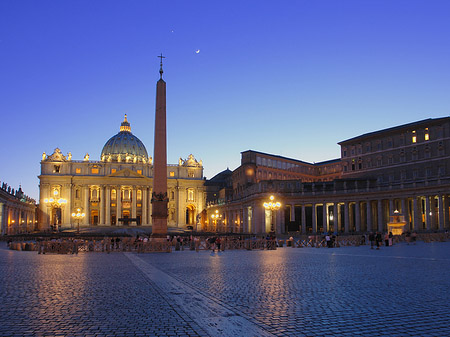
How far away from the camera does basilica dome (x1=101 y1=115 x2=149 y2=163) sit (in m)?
138

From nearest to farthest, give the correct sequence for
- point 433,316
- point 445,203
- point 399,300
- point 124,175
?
point 433,316 → point 399,300 → point 445,203 → point 124,175

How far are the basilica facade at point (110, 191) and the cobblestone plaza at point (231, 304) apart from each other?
9786cm

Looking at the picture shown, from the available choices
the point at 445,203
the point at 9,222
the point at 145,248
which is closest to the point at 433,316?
the point at 145,248

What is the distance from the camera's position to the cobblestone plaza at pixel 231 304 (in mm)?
7715

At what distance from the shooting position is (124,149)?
140875mm

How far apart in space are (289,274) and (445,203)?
168ft

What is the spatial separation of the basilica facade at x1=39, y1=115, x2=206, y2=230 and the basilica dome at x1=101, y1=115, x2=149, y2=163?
34.9ft

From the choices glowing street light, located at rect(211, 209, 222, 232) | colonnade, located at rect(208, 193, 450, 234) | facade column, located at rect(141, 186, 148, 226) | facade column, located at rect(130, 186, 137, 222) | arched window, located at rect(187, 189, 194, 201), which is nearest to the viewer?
colonnade, located at rect(208, 193, 450, 234)

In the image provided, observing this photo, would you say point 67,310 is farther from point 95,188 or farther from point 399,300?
point 95,188

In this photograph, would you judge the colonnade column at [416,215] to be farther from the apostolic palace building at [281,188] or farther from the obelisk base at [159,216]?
the obelisk base at [159,216]

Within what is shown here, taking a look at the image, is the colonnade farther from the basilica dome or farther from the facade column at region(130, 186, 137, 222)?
the basilica dome

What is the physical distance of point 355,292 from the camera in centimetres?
1137

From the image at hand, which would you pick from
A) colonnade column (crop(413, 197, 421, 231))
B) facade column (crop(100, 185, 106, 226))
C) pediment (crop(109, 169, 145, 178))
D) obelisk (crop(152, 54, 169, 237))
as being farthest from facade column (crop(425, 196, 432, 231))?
facade column (crop(100, 185, 106, 226))

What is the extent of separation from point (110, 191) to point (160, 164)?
88525 millimetres
